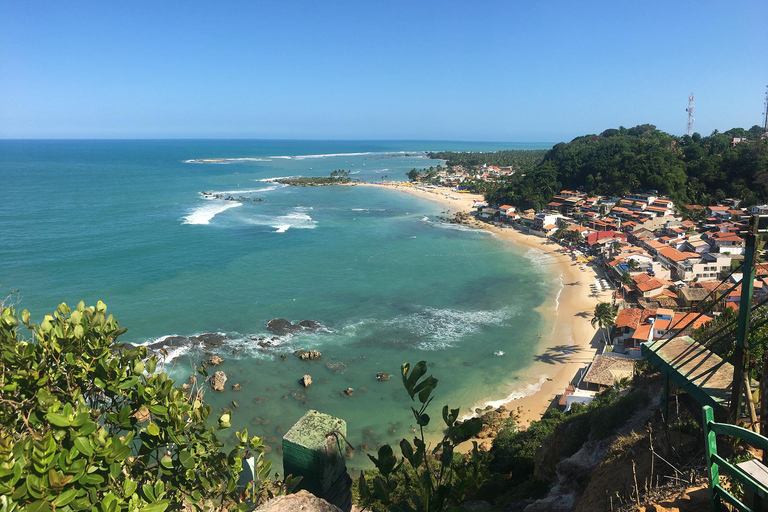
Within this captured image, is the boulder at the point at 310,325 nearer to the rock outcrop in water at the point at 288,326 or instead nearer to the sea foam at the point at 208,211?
the rock outcrop in water at the point at 288,326

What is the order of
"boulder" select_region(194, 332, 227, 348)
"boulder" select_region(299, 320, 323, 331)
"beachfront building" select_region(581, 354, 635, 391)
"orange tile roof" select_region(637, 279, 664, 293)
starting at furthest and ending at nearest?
"orange tile roof" select_region(637, 279, 664, 293)
"boulder" select_region(299, 320, 323, 331)
"boulder" select_region(194, 332, 227, 348)
"beachfront building" select_region(581, 354, 635, 391)


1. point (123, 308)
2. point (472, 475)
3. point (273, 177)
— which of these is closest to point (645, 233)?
point (123, 308)

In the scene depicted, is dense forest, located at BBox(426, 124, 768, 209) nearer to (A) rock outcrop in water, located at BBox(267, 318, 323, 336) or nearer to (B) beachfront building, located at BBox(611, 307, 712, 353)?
(B) beachfront building, located at BBox(611, 307, 712, 353)

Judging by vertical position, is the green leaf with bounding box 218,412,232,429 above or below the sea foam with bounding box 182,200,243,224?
above

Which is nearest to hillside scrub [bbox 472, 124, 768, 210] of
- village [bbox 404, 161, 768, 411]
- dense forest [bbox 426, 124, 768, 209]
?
dense forest [bbox 426, 124, 768, 209]

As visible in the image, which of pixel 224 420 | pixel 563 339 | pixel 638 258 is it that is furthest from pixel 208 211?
pixel 224 420

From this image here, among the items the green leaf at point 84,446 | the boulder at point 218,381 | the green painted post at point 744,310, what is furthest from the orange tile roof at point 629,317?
the green leaf at point 84,446

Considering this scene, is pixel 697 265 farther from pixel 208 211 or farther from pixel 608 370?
pixel 208 211
